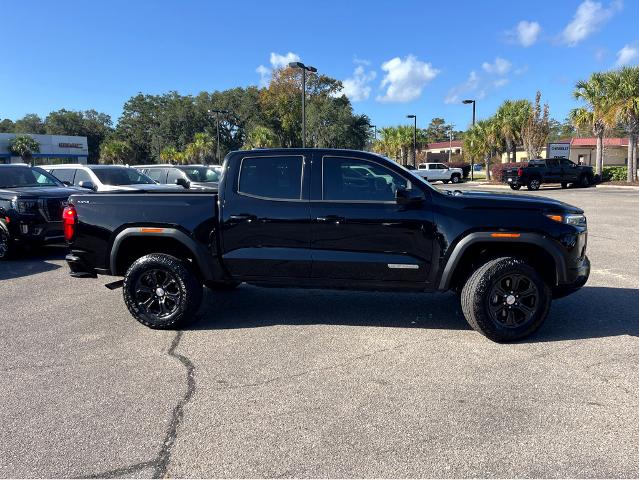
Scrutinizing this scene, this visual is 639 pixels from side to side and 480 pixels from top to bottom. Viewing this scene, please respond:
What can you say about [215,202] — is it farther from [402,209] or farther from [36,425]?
[36,425]

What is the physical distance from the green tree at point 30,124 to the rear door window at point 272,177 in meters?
104

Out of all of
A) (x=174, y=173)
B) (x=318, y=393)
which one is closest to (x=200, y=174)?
(x=174, y=173)

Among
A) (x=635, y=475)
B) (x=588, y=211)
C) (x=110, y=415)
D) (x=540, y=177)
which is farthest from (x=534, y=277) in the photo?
(x=540, y=177)

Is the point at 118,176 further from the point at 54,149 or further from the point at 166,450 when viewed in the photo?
the point at 54,149

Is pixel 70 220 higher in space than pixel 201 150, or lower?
lower

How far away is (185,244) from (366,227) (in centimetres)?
184

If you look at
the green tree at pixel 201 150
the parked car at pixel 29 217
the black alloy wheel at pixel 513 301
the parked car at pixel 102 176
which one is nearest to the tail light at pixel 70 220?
the parked car at pixel 29 217

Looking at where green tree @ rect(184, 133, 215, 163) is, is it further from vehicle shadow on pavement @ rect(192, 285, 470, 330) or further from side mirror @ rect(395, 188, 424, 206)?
side mirror @ rect(395, 188, 424, 206)

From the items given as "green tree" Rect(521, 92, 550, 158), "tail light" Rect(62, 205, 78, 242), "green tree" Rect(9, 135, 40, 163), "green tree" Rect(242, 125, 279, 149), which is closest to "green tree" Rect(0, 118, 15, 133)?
"green tree" Rect(9, 135, 40, 163)

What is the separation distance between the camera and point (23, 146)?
56.1 m

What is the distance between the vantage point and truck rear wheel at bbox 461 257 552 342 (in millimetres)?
4566

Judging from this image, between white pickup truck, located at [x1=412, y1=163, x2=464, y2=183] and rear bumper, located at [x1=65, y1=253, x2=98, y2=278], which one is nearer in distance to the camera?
rear bumper, located at [x1=65, y1=253, x2=98, y2=278]

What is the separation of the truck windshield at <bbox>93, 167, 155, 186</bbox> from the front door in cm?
868

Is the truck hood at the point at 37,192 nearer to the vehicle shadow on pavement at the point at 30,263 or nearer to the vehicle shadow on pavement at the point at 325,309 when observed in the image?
the vehicle shadow on pavement at the point at 30,263
